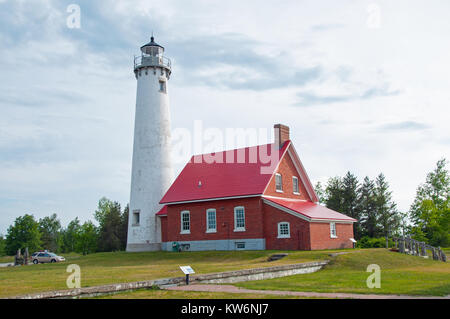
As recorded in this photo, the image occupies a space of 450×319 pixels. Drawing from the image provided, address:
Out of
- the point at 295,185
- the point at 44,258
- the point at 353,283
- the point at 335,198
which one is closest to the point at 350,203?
the point at 335,198

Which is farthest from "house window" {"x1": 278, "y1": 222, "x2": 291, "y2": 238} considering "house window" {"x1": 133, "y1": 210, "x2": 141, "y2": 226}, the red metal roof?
"house window" {"x1": 133, "y1": 210, "x2": 141, "y2": 226}

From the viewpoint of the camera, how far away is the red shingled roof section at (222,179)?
32438 mm

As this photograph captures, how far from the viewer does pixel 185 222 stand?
35719mm

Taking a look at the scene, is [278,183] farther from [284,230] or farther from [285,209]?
[284,230]

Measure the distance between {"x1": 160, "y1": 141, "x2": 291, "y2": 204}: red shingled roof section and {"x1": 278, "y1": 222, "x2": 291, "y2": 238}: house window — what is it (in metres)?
2.69

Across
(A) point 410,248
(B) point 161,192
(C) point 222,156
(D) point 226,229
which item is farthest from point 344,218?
(B) point 161,192

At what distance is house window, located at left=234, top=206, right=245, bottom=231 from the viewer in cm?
3225

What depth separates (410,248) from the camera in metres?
30.1

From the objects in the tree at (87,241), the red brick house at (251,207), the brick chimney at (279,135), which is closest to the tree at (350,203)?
the red brick house at (251,207)

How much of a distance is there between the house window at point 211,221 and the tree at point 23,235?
5272 centimetres
